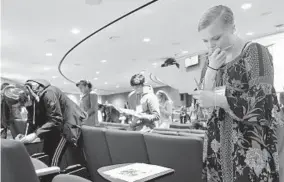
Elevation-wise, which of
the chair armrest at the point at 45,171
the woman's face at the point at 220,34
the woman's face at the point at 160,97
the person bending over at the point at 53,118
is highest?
the woman's face at the point at 220,34

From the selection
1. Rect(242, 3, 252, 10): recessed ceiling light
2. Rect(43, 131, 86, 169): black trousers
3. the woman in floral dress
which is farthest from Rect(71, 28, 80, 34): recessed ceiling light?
the woman in floral dress

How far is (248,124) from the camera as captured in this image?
983 millimetres

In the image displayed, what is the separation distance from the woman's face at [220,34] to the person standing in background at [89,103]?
2986 mm

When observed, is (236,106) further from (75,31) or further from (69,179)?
(75,31)

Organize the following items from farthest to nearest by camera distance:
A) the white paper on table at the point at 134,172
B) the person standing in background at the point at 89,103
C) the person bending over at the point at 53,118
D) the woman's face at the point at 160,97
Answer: the woman's face at the point at 160,97
the person standing in background at the point at 89,103
the person bending over at the point at 53,118
the white paper on table at the point at 134,172

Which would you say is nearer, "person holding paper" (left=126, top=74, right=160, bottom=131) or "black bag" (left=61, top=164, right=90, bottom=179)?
"black bag" (left=61, top=164, right=90, bottom=179)

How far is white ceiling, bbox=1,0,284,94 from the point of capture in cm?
495

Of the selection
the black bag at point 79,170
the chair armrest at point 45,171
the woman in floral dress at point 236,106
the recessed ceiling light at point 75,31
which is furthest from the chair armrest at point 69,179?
the recessed ceiling light at point 75,31

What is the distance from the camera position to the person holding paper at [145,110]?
10.3 feet

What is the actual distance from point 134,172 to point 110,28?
5556 millimetres

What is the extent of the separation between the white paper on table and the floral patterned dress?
34cm

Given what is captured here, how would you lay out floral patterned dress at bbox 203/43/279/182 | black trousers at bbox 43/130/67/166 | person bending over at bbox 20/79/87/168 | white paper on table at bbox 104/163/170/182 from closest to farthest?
floral patterned dress at bbox 203/43/279/182 → white paper on table at bbox 104/163/170/182 → person bending over at bbox 20/79/87/168 → black trousers at bbox 43/130/67/166

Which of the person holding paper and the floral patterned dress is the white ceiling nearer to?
the person holding paper

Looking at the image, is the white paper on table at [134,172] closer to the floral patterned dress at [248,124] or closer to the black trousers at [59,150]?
the floral patterned dress at [248,124]
